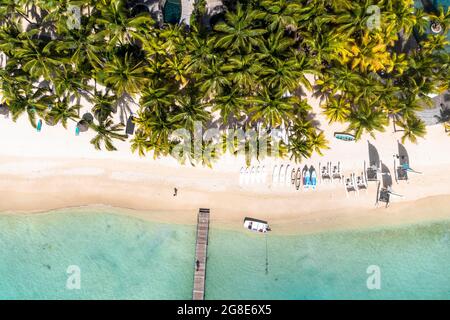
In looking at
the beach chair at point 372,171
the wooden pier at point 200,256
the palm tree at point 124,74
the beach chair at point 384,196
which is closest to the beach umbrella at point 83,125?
the palm tree at point 124,74

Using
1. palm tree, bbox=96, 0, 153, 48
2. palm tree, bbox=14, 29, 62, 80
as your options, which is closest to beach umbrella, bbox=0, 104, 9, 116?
palm tree, bbox=14, 29, 62, 80

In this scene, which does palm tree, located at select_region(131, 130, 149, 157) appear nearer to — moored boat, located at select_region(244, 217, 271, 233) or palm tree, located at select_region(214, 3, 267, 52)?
palm tree, located at select_region(214, 3, 267, 52)

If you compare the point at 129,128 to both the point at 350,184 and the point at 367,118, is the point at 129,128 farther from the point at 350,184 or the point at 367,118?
the point at 350,184

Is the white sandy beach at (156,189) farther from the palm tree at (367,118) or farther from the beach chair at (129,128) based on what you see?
the palm tree at (367,118)

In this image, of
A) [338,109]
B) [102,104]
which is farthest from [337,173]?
[102,104]
